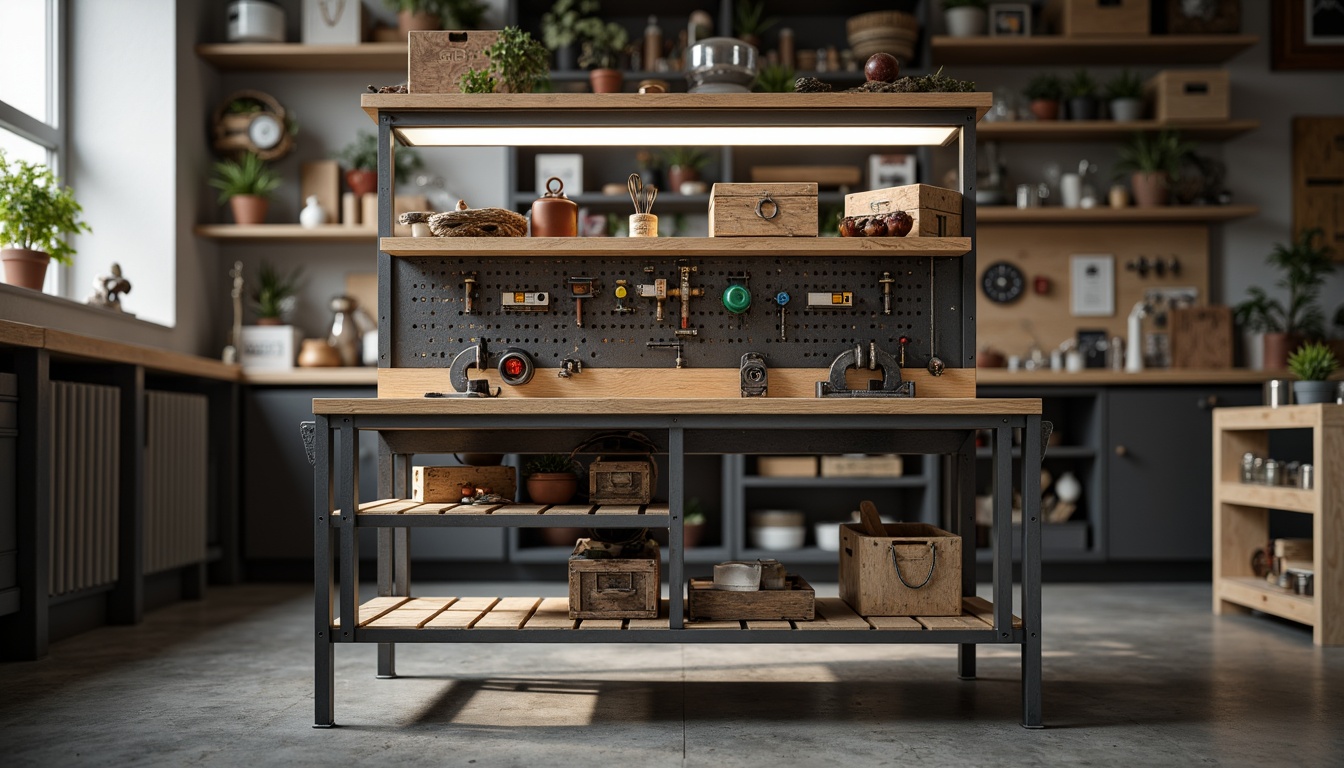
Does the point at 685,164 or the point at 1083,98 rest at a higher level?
the point at 1083,98

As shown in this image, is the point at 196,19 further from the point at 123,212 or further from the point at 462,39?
the point at 462,39

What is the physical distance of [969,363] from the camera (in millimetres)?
3219

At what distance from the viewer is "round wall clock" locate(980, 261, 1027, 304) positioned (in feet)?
19.5

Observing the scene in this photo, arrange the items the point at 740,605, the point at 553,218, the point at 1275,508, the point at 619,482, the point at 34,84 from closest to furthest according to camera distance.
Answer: the point at 740,605 < the point at 619,482 < the point at 553,218 < the point at 1275,508 < the point at 34,84

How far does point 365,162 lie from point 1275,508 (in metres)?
4.57

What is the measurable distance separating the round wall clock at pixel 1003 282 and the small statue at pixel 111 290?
4222mm

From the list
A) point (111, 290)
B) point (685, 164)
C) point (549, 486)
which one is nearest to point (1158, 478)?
point (685, 164)

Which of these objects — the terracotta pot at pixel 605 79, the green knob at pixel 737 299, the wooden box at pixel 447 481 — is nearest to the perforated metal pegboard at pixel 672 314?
the green knob at pixel 737 299

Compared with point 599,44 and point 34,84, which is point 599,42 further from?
point 34,84

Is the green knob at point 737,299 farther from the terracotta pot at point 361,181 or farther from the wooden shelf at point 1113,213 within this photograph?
the terracotta pot at point 361,181

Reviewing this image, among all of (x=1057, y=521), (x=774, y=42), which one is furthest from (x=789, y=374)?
(x=774, y=42)

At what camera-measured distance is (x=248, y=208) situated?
221 inches

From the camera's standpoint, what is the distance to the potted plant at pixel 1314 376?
4.05 metres

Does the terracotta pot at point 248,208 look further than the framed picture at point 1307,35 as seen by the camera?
No
